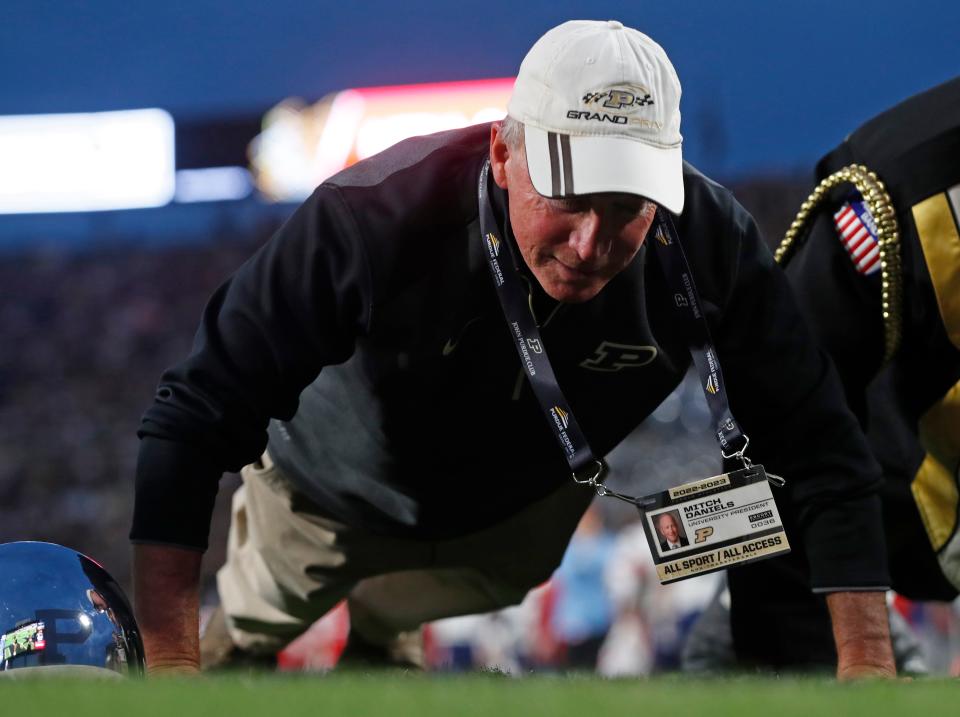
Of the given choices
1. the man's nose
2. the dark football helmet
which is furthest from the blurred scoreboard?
the dark football helmet

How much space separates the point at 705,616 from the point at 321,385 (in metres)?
1.40

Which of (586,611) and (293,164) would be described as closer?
(586,611)

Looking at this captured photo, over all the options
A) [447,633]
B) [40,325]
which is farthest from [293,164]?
[447,633]

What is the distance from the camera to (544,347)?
2666 mm

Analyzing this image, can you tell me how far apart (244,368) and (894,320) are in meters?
1.37

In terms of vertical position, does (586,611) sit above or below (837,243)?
below

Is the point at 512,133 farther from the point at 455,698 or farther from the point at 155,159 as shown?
the point at 155,159

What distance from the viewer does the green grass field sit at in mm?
1577

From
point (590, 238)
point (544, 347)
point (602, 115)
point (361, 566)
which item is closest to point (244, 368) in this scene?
point (544, 347)

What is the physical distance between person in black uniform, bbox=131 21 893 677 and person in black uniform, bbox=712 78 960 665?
0.90 feet

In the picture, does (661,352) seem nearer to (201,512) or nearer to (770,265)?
Result: (770,265)

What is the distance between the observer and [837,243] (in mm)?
3025

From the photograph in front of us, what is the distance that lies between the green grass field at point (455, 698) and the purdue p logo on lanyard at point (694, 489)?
64 cm

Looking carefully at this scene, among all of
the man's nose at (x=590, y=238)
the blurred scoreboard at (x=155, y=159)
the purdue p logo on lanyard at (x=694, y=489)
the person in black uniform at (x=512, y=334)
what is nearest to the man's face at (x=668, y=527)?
the purdue p logo on lanyard at (x=694, y=489)
